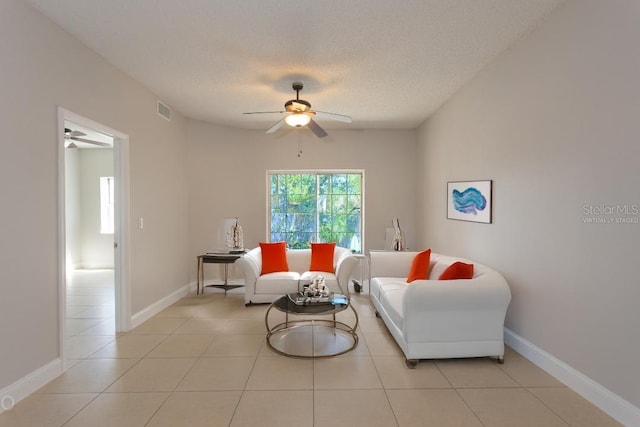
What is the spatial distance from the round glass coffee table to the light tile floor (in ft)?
0.45

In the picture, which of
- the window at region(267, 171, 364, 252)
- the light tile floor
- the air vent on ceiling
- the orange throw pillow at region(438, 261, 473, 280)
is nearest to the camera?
the light tile floor

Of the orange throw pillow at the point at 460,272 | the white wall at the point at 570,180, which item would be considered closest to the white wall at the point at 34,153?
the orange throw pillow at the point at 460,272

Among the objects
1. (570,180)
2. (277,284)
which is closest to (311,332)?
(277,284)

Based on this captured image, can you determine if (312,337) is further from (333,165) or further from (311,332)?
(333,165)

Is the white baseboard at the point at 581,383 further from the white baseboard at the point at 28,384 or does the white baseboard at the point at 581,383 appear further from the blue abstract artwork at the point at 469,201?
the white baseboard at the point at 28,384

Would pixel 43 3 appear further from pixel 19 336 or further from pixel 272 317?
pixel 272 317

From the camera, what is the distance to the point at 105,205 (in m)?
7.56

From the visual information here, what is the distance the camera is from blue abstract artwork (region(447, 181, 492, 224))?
3.56 metres

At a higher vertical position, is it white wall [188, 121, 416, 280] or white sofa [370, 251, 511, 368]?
white wall [188, 121, 416, 280]

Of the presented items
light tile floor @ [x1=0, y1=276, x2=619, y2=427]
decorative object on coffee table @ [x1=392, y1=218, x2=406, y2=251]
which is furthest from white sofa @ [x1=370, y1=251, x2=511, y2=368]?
decorative object on coffee table @ [x1=392, y1=218, x2=406, y2=251]

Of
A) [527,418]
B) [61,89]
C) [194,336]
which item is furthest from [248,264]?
[527,418]

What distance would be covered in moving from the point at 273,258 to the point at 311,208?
59.7 inches

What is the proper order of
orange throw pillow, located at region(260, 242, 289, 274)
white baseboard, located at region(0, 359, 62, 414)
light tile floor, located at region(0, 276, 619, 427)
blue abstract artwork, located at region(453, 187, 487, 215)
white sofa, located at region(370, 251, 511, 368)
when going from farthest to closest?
orange throw pillow, located at region(260, 242, 289, 274) < blue abstract artwork, located at region(453, 187, 487, 215) < white sofa, located at region(370, 251, 511, 368) < white baseboard, located at region(0, 359, 62, 414) < light tile floor, located at region(0, 276, 619, 427)

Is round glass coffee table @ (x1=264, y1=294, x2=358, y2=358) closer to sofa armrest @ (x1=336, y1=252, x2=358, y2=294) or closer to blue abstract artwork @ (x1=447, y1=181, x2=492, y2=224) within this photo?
sofa armrest @ (x1=336, y1=252, x2=358, y2=294)
